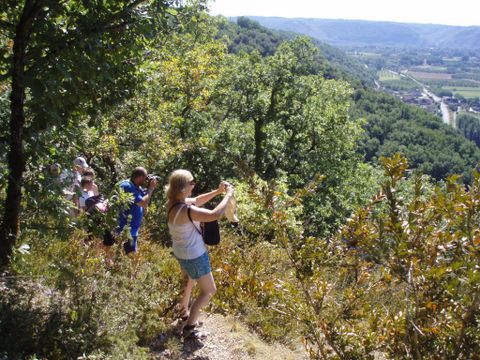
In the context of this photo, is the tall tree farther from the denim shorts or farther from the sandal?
the sandal

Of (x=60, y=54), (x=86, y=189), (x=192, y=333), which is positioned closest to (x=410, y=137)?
(x=86, y=189)

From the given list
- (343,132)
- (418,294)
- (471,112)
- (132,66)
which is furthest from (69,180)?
(471,112)

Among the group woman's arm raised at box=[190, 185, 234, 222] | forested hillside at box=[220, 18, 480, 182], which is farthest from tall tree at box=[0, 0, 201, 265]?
forested hillside at box=[220, 18, 480, 182]

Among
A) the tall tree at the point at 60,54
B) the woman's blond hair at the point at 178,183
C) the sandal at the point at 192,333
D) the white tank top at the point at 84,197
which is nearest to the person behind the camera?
the tall tree at the point at 60,54

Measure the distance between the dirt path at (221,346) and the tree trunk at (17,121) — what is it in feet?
6.05

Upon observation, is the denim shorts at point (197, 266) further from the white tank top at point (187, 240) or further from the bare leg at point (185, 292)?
the bare leg at point (185, 292)

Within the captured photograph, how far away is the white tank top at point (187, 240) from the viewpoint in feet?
14.3

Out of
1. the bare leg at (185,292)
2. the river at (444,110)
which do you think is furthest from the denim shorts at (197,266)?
the river at (444,110)

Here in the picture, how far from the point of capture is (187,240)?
4.38 m

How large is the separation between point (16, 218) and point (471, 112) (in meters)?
188

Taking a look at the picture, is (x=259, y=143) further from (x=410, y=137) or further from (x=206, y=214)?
(x=410, y=137)

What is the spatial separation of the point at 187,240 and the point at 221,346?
140 cm

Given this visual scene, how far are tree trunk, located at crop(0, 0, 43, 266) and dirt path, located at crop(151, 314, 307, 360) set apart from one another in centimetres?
184

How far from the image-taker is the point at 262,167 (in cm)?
1961
